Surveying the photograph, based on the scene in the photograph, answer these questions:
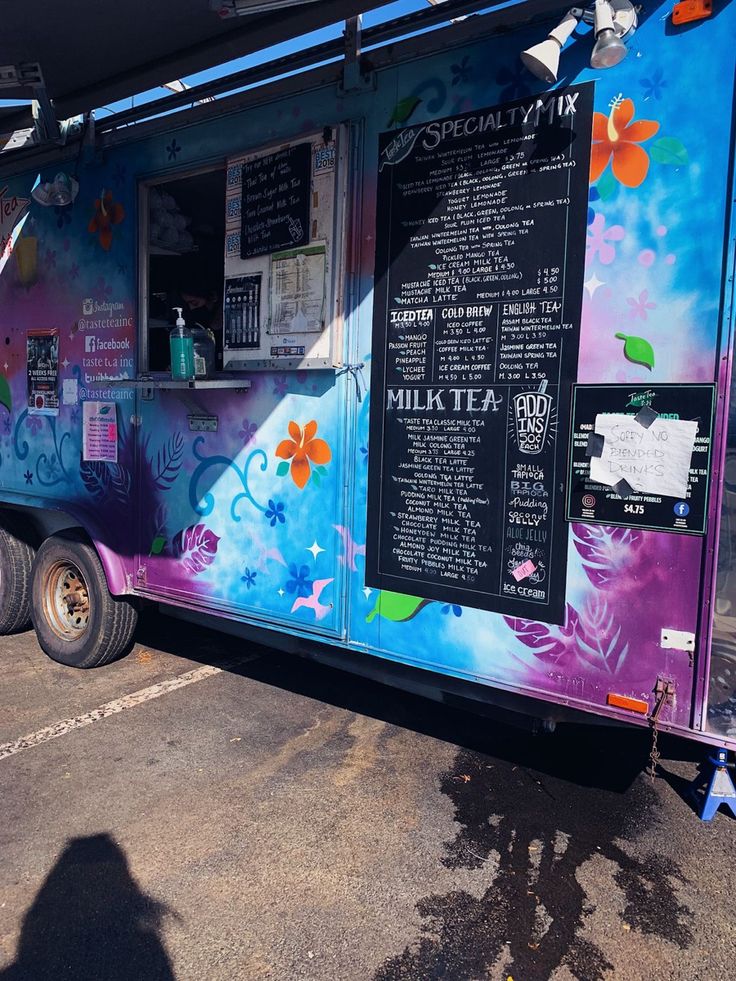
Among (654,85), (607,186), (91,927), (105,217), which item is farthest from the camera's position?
(105,217)

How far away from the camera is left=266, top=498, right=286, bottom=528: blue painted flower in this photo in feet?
12.5

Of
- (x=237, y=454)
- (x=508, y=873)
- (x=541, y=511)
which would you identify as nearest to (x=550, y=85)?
(x=541, y=511)

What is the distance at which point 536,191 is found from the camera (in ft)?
9.89

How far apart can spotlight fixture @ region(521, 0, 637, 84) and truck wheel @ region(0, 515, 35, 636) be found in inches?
185

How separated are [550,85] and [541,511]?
1.70 m

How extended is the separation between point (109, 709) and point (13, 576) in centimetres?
173

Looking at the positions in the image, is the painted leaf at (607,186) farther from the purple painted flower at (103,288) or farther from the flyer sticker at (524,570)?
the purple painted flower at (103,288)

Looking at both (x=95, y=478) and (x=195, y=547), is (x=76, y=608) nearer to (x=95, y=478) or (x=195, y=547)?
(x=95, y=478)

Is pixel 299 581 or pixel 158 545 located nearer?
pixel 299 581

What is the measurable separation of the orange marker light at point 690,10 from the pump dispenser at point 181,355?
2598 mm

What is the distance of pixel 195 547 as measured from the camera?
421 cm

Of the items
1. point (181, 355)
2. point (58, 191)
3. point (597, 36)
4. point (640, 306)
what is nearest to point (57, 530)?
point (181, 355)

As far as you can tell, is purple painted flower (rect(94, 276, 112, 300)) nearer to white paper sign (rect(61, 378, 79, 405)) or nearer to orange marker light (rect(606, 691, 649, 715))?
white paper sign (rect(61, 378, 79, 405))

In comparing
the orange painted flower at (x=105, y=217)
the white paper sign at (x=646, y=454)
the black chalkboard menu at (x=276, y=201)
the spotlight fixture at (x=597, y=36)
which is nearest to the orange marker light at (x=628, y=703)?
the white paper sign at (x=646, y=454)
